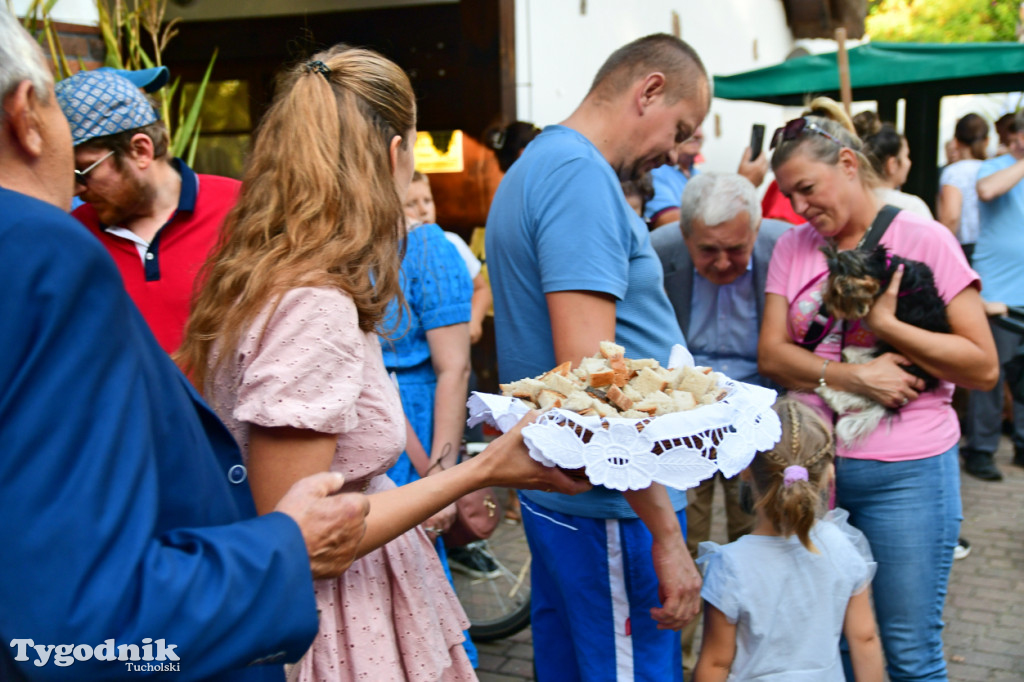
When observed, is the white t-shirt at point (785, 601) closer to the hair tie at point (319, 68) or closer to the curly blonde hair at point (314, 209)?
the curly blonde hair at point (314, 209)

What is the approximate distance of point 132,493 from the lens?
90cm

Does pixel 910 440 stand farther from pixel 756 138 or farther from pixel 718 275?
pixel 756 138

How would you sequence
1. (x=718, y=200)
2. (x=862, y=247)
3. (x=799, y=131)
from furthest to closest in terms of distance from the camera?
(x=718, y=200) → (x=799, y=131) → (x=862, y=247)

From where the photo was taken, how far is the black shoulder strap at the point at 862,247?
106 inches

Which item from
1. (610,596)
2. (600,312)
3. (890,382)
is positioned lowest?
(610,596)

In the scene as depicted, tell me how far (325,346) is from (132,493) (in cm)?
52

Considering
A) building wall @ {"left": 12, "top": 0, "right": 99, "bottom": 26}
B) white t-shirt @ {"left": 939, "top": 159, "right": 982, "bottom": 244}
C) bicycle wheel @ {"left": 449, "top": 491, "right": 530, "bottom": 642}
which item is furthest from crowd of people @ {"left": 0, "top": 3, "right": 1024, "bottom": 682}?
white t-shirt @ {"left": 939, "top": 159, "right": 982, "bottom": 244}

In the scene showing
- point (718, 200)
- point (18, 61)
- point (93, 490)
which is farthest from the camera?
point (718, 200)

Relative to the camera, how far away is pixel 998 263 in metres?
6.16

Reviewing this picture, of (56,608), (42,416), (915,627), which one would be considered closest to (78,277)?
(42,416)

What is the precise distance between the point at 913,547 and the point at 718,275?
4.45 feet

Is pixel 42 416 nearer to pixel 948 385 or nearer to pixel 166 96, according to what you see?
pixel 948 385

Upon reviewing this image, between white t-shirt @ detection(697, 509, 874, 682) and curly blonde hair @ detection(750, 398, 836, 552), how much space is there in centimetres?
7

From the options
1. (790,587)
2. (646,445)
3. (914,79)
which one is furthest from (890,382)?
(914,79)
